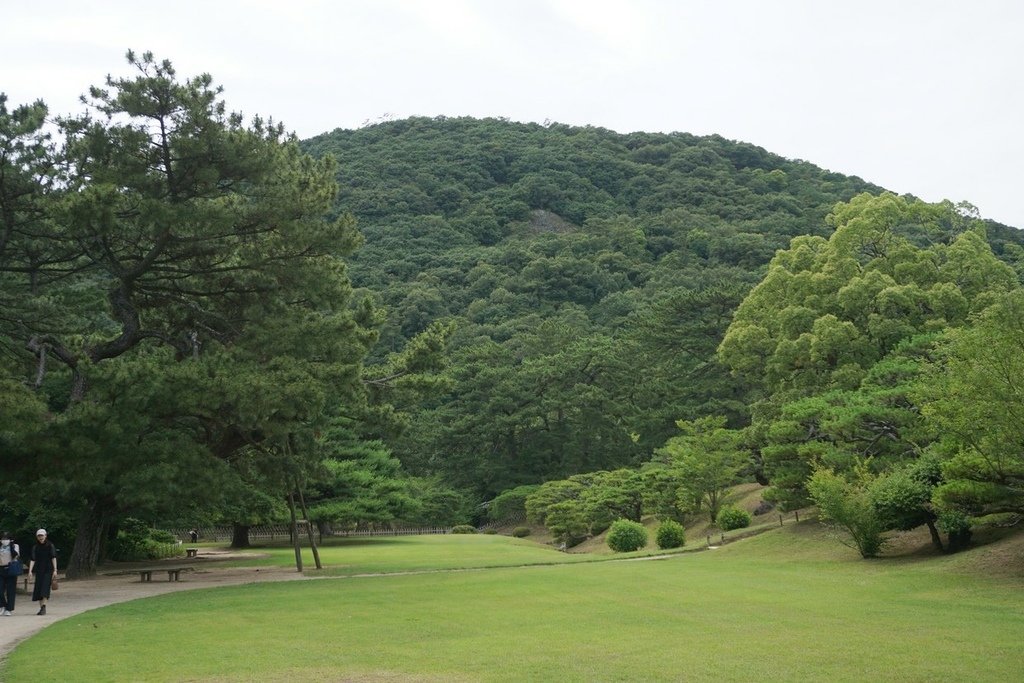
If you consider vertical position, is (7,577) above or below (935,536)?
below

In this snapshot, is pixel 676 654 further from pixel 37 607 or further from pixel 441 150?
pixel 441 150

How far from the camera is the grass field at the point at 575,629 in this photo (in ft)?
29.1

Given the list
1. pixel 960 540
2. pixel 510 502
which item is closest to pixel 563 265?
pixel 510 502

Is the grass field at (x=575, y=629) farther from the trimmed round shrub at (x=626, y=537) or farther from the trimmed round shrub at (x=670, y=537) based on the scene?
the trimmed round shrub at (x=626, y=537)

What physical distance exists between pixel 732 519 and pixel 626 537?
3.91m

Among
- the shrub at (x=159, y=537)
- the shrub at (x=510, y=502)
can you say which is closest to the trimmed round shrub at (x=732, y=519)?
the shrub at (x=510, y=502)

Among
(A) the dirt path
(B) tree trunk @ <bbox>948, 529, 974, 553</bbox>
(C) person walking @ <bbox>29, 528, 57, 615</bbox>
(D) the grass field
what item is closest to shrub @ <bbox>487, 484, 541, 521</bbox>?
(A) the dirt path

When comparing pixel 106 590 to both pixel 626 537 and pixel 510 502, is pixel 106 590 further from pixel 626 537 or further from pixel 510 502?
pixel 510 502

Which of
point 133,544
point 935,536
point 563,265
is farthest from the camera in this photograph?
point 563,265

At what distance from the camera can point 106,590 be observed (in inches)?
752

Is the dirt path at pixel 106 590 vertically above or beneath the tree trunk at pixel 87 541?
beneath

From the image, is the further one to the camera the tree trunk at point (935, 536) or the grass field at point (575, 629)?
the tree trunk at point (935, 536)

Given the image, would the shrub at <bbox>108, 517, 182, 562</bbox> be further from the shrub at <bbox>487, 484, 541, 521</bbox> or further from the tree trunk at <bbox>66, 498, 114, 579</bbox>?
the shrub at <bbox>487, 484, 541, 521</bbox>

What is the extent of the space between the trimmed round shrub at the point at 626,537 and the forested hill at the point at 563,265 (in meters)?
14.5
